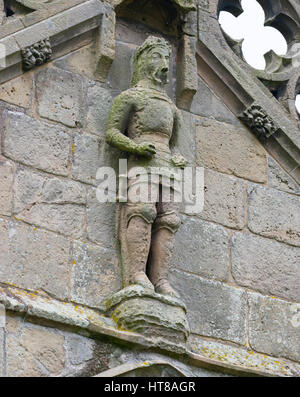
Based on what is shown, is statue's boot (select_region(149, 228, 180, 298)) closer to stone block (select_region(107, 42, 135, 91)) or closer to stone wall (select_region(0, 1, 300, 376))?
stone wall (select_region(0, 1, 300, 376))

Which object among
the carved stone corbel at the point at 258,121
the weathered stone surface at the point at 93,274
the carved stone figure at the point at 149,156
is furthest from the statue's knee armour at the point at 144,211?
the carved stone corbel at the point at 258,121

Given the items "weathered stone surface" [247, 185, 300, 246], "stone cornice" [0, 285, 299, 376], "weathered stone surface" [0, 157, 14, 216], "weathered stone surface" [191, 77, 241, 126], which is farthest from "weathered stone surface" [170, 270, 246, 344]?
"weathered stone surface" [191, 77, 241, 126]

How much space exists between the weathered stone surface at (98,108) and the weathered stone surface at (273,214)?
124 cm

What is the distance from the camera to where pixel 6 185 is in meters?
9.54

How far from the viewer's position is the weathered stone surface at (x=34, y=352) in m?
8.89

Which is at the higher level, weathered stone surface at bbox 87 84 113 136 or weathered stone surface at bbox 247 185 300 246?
weathered stone surface at bbox 87 84 113 136

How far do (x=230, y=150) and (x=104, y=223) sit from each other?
1.35 meters

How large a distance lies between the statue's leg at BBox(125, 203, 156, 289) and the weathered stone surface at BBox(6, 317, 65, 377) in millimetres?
797

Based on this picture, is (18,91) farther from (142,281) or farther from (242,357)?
(242,357)

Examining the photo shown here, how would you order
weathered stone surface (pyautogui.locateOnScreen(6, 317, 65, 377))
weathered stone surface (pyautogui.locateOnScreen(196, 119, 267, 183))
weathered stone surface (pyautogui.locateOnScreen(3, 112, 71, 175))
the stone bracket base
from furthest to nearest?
weathered stone surface (pyautogui.locateOnScreen(196, 119, 267, 183)) → weathered stone surface (pyautogui.locateOnScreen(3, 112, 71, 175)) → the stone bracket base → weathered stone surface (pyautogui.locateOnScreen(6, 317, 65, 377))

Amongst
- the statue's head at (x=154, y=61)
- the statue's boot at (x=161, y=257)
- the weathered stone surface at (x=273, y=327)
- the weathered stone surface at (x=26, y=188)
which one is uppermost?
the statue's head at (x=154, y=61)

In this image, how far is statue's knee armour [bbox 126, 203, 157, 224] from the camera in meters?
9.66

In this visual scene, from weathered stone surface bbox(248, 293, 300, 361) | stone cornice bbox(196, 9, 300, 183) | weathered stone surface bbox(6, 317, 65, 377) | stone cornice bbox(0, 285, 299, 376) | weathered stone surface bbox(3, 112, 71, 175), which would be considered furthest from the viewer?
stone cornice bbox(196, 9, 300, 183)

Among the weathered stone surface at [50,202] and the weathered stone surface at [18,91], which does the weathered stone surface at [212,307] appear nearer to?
the weathered stone surface at [50,202]
